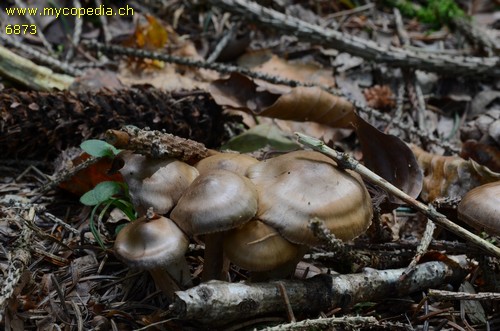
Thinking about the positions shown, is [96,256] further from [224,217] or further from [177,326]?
[224,217]

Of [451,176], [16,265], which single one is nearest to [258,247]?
[16,265]

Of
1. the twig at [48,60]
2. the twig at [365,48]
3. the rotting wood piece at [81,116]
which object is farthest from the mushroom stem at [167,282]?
the twig at [365,48]

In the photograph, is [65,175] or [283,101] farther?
[283,101]

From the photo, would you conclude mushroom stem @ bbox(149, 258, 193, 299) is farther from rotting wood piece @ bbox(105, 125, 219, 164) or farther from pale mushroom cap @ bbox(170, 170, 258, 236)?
rotting wood piece @ bbox(105, 125, 219, 164)

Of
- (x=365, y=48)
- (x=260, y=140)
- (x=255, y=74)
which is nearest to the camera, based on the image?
(x=260, y=140)

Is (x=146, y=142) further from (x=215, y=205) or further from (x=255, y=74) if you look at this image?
(x=255, y=74)

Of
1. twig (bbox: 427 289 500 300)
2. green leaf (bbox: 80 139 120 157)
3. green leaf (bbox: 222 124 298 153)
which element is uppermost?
green leaf (bbox: 80 139 120 157)

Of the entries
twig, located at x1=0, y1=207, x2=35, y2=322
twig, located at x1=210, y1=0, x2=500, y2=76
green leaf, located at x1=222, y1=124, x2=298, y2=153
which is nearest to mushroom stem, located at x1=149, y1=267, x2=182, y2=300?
twig, located at x1=0, y1=207, x2=35, y2=322
